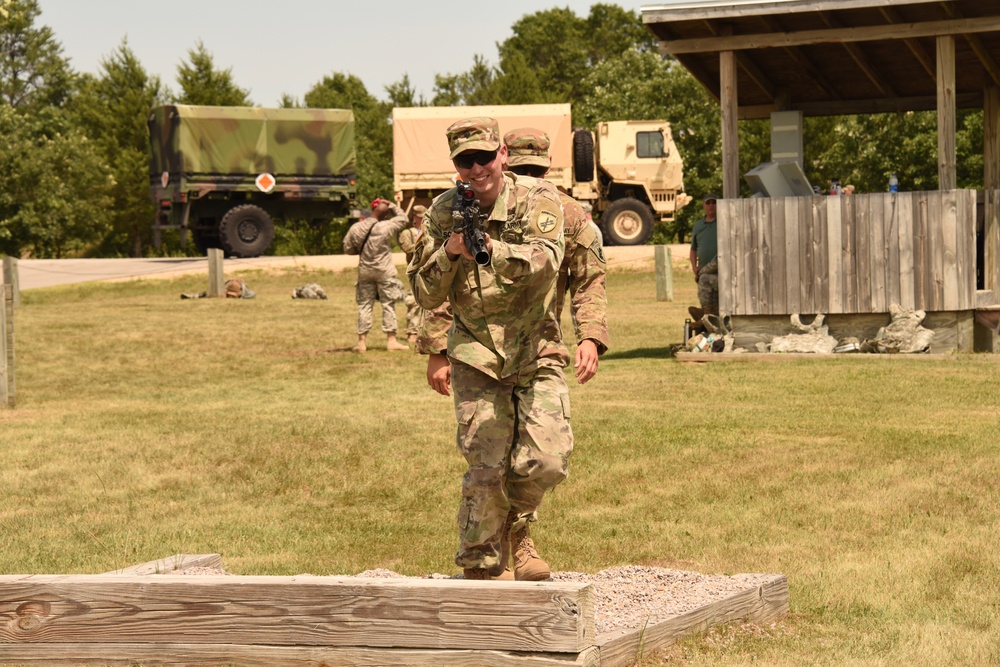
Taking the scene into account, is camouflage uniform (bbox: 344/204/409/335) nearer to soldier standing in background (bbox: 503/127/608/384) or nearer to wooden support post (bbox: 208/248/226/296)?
wooden support post (bbox: 208/248/226/296)

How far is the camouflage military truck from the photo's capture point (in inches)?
1393

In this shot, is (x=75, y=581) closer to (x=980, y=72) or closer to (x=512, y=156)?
(x=512, y=156)

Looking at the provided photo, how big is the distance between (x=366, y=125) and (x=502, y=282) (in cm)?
5177

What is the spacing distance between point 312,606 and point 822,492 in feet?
15.4

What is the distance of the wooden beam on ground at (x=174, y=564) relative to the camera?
655cm

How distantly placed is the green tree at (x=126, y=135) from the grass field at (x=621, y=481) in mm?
29503

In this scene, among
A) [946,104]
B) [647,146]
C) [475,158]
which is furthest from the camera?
[647,146]

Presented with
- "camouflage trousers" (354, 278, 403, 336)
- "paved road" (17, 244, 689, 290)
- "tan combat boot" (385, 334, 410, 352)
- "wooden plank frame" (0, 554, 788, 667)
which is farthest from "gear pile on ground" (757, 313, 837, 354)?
"paved road" (17, 244, 689, 290)

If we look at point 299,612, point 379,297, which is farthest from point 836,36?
point 299,612

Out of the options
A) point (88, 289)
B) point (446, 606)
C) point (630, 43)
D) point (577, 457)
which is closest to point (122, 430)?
point (577, 457)

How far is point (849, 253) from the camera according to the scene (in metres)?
16.0

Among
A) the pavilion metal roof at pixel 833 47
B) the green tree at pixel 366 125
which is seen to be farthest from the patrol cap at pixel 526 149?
the green tree at pixel 366 125

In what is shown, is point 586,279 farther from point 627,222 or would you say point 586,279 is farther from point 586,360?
point 627,222

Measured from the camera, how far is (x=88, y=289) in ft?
102
